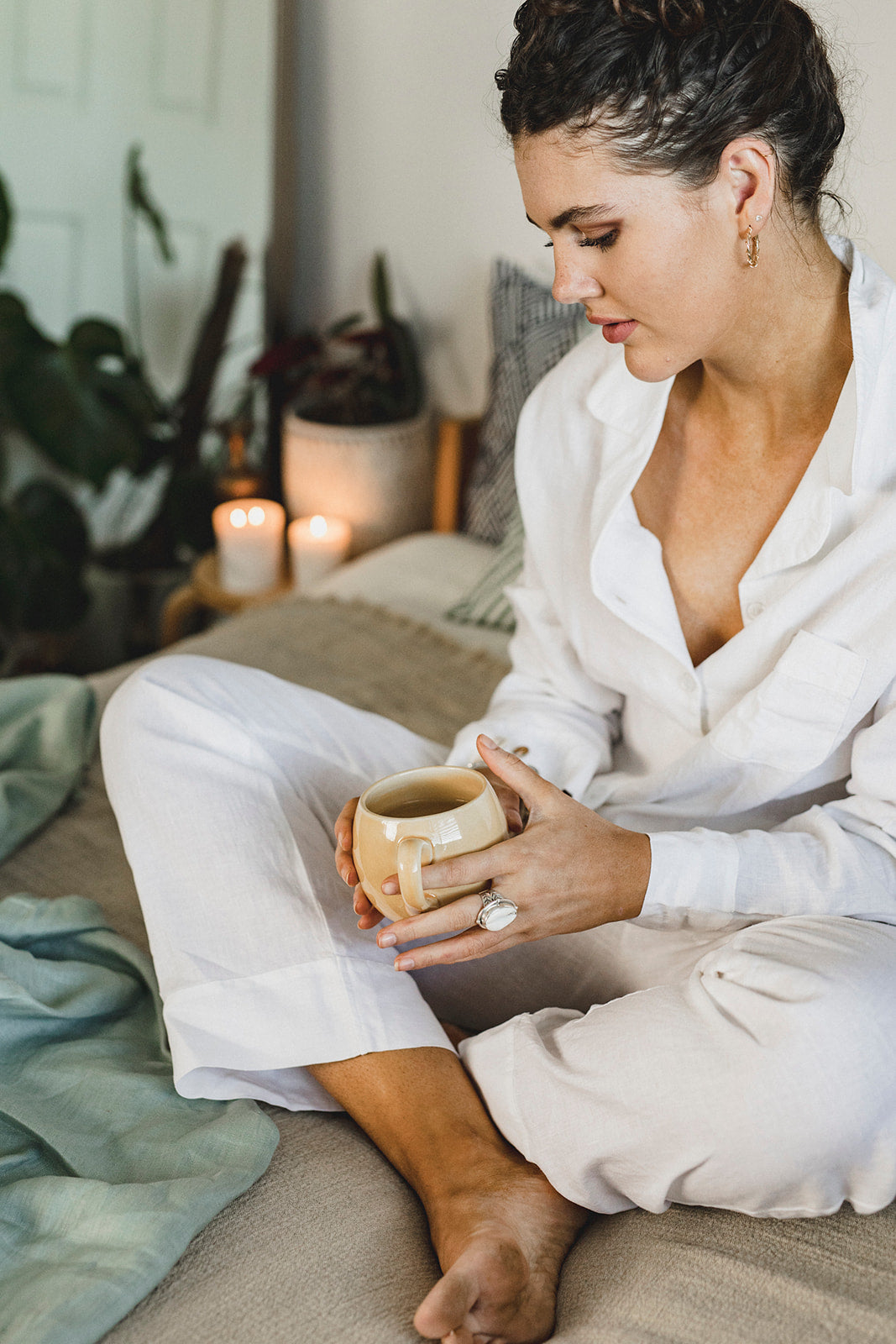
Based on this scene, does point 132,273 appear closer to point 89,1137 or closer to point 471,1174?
point 89,1137

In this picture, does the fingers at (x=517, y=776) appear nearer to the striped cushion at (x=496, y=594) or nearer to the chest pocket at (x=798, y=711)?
the chest pocket at (x=798, y=711)

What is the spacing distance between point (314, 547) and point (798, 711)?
1343 millimetres

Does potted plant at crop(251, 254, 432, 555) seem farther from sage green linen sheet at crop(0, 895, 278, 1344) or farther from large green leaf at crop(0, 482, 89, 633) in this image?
sage green linen sheet at crop(0, 895, 278, 1344)

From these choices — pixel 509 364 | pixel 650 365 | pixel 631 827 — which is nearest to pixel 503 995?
pixel 631 827

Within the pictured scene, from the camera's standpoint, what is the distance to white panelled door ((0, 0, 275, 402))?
2.43 meters

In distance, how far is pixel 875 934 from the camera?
947 millimetres

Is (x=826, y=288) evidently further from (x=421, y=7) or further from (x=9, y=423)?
(x=9, y=423)

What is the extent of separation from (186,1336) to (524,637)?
756 mm

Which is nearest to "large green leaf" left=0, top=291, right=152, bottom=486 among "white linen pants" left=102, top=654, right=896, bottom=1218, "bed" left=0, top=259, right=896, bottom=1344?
"white linen pants" left=102, top=654, right=896, bottom=1218

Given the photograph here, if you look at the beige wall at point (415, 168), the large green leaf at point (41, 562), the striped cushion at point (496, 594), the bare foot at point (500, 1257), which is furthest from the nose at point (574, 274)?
the large green leaf at point (41, 562)

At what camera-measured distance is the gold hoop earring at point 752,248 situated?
0.96 metres

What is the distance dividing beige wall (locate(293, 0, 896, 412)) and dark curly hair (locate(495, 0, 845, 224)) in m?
1.11

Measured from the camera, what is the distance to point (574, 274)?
967 mm

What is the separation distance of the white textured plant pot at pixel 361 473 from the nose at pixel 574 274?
127 cm
